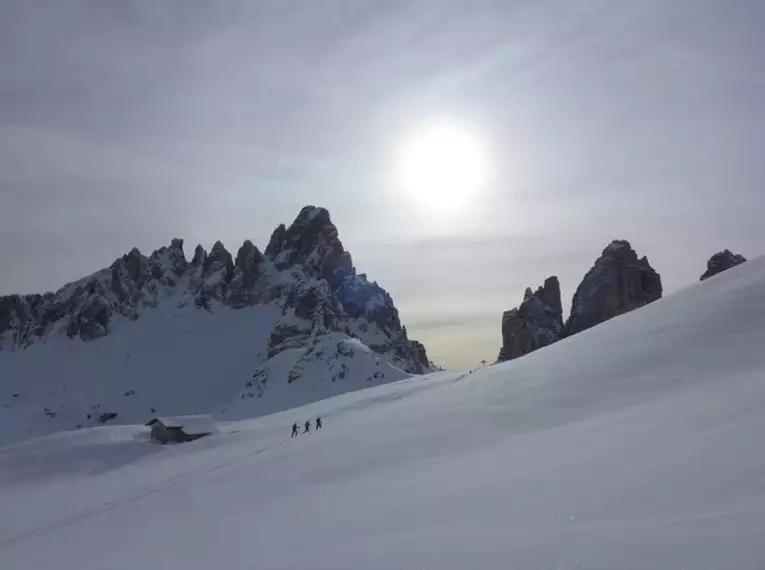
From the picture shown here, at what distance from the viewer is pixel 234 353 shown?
179 meters

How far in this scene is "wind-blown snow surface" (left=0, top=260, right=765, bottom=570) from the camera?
23.9ft

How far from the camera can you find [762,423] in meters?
9.82

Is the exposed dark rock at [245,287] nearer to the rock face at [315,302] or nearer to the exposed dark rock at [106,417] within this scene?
the rock face at [315,302]

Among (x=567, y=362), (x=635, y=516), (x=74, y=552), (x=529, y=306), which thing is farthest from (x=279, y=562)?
(x=529, y=306)

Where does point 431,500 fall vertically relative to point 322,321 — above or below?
below

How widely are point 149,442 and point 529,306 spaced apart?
281 feet

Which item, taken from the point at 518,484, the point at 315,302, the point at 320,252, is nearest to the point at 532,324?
the point at 315,302

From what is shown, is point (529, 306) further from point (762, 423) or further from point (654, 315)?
point (762, 423)

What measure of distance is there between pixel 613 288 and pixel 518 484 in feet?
Answer: 319

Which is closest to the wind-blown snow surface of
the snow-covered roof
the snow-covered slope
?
the snow-covered roof

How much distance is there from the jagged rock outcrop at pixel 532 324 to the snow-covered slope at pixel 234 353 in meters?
25.1

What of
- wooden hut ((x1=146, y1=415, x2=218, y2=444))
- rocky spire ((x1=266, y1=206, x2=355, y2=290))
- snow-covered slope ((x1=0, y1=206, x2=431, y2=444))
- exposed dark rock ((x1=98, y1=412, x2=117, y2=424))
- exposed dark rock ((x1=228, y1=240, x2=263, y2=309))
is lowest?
exposed dark rock ((x1=98, y1=412, x2=117, y2=424))

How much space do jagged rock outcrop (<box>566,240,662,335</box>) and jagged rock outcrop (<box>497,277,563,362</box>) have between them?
964 centimetres

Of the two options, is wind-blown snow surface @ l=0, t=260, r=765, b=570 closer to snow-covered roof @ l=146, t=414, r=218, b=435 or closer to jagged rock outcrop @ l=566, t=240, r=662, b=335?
snow-covered roof @ l=146, t=414, r=218, b=435
